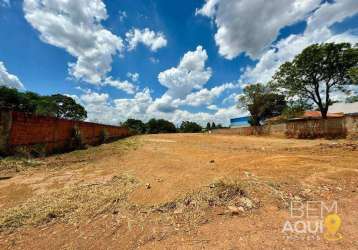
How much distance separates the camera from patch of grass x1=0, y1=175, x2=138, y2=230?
2.64 m

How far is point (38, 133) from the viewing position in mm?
7797

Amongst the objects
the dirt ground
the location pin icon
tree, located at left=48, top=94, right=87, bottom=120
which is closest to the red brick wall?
the dirt ground

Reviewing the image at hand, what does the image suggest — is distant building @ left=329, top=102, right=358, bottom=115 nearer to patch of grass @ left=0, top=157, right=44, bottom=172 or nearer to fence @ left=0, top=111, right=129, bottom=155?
fence @ left=0, top=111, right=129, bottom=155

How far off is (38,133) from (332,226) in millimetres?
9332

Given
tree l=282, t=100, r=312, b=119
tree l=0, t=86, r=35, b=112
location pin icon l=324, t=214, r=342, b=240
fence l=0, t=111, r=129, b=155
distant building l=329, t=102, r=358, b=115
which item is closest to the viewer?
location pin icon l=324, t=214, r=342, b=240

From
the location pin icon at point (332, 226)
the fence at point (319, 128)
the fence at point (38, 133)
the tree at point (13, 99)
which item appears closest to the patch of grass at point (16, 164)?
the fence at point (38, 133)

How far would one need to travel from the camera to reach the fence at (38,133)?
643 cm

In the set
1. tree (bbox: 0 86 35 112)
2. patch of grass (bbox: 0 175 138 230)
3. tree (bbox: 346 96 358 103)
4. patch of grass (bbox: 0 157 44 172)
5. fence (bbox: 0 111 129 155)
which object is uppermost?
tree (bbox: 0 86 35 112)

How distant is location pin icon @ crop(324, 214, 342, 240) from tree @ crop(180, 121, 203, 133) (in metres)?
53.4

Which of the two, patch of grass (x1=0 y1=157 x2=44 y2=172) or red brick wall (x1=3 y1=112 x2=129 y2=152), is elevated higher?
red brick wall (x1=3 y1=112 x2=129 y2=152)

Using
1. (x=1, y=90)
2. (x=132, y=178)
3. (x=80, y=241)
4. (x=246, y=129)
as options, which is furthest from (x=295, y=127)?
(x=1, y=90)

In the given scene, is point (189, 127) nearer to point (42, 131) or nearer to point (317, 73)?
point (317, 73)

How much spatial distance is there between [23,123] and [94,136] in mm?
6530

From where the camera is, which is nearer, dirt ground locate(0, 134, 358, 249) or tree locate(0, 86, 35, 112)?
dirt ground locate(0, 134, 358, 249)
